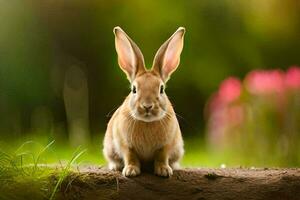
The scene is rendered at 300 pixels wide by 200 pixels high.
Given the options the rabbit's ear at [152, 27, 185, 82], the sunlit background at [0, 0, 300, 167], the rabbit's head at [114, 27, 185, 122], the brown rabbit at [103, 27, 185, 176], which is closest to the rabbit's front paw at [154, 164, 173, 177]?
the brown rabbit at [103, 27, 185, 176]

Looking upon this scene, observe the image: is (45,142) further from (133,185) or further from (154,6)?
(154,6)

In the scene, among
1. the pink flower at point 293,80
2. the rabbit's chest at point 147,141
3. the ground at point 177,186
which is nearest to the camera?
the ground at point 177,186

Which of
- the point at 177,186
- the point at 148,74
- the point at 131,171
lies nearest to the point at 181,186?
the point at 177,186

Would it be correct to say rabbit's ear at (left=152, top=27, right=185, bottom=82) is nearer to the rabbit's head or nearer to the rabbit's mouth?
the rabbit's head

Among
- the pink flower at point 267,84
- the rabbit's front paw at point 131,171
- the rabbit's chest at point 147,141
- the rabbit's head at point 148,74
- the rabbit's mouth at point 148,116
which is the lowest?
the rabbit's front paw at point 131,171

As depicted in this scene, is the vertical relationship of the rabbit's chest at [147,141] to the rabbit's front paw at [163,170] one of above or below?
above

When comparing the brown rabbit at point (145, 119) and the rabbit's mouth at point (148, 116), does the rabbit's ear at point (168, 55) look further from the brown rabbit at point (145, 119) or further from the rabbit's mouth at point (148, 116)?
the rabbit's mouth at point (148, 116)

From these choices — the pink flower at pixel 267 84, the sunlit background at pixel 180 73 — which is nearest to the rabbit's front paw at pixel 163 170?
the sunlit background at pixel 180 73
